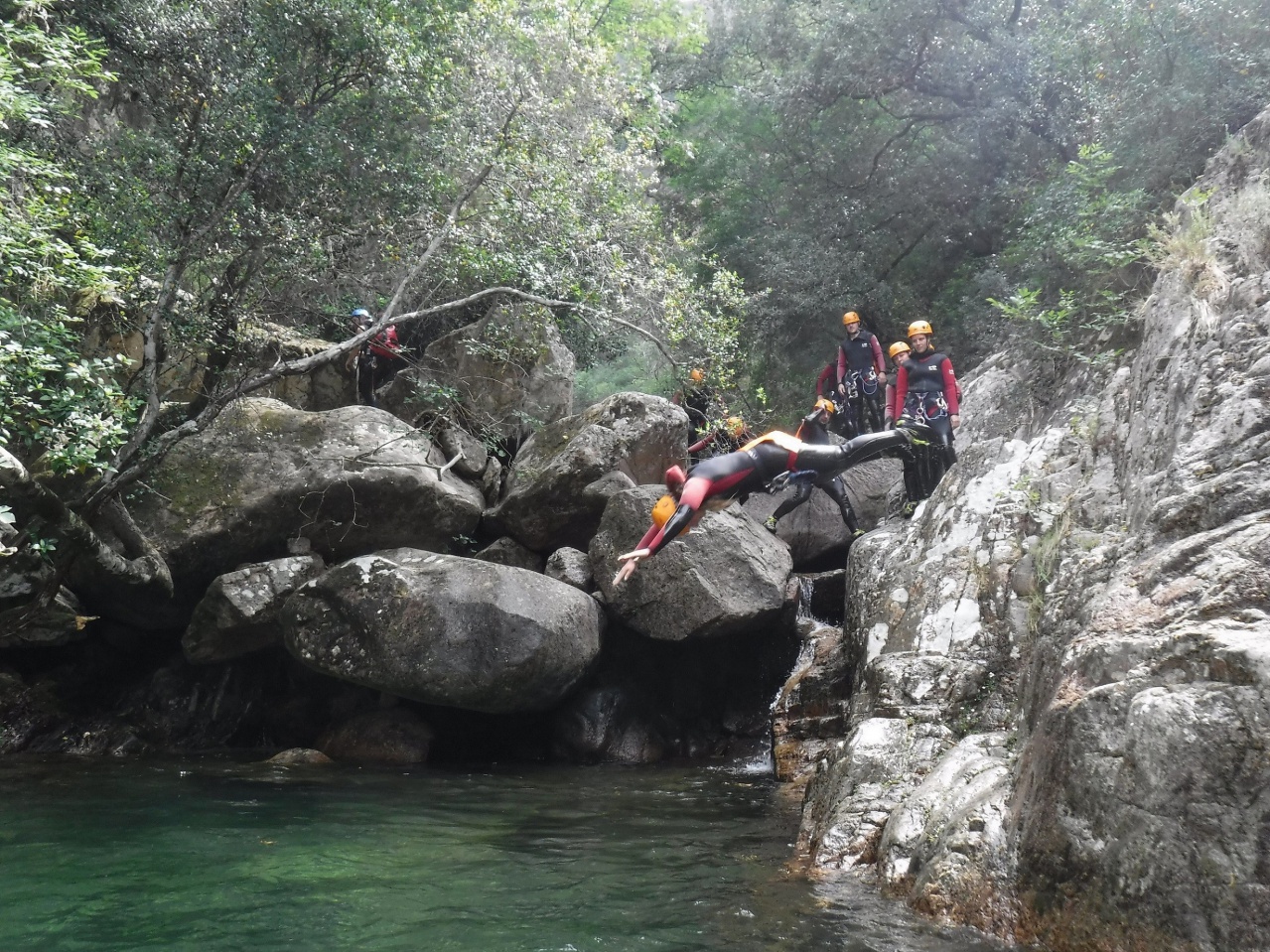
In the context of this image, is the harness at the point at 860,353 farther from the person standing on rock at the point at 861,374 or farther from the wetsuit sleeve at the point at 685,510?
the wetsuit sleeve at the point at 685,510

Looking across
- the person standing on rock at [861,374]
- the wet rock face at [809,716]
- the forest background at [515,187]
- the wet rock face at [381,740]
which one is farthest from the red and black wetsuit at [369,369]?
the wet rock face at [809,716]

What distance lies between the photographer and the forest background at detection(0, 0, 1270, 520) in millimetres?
10148

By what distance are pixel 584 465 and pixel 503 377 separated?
11.1 feet

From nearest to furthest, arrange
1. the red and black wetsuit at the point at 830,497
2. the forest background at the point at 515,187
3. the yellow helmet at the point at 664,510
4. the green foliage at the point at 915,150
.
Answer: the yellow helmet at the point at 664,510, the forest background at the point at 515,187, the green foliage at the point at 915,150, the red and black wetsuit at the point at 830,497

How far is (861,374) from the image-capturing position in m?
14.5

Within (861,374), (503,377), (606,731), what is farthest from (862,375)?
(606,731)

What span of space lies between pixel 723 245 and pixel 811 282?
118 inches

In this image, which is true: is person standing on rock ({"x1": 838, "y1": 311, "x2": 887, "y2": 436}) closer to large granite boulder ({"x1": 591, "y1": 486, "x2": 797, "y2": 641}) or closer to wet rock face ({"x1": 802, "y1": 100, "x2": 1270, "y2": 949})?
large granite boulder ({"x1": 591, "y1": 486, "x2": 797, "y2": 641})

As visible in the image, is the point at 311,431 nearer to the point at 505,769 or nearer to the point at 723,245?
the point at 505,769

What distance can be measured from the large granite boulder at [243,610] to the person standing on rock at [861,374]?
8394mm

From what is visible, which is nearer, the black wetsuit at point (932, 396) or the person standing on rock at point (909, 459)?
the black wetsuit at point (932, 396)

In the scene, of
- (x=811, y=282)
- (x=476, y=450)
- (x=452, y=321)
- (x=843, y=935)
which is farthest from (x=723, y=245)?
(x=843, y=935)

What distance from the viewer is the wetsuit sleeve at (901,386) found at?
38.9ft

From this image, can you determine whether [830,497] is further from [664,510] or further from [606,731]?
[664,510]
